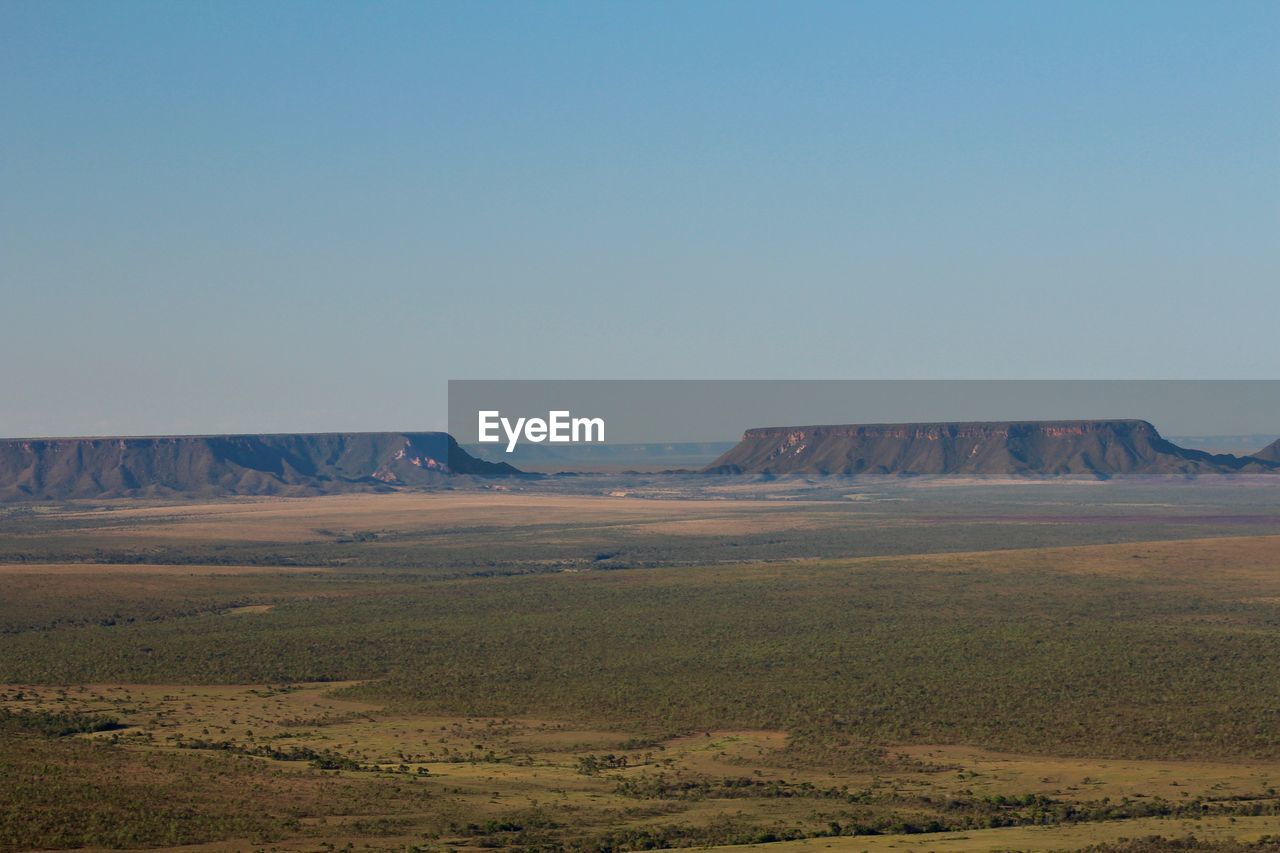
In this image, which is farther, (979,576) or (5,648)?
(979,576)

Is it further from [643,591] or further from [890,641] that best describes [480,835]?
[643,591]

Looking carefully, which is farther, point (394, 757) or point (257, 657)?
point (257, 657)

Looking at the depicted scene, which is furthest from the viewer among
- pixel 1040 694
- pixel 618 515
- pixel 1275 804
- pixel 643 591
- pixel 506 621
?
pixel 618 515

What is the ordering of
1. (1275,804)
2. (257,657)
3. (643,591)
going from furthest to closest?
(643,591) → (257,657) → (1275,804)

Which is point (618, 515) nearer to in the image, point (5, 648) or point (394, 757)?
point (5, 648)

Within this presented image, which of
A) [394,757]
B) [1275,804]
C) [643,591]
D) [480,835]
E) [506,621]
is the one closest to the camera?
[480,835]

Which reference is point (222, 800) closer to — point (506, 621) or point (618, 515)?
point (506, 621)

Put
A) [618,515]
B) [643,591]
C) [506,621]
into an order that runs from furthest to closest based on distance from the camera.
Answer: [618,515]
[643,591]
[506,621]

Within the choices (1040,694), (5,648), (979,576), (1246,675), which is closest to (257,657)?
(5,648)

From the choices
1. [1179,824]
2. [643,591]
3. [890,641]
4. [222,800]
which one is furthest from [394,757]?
[643,591]
